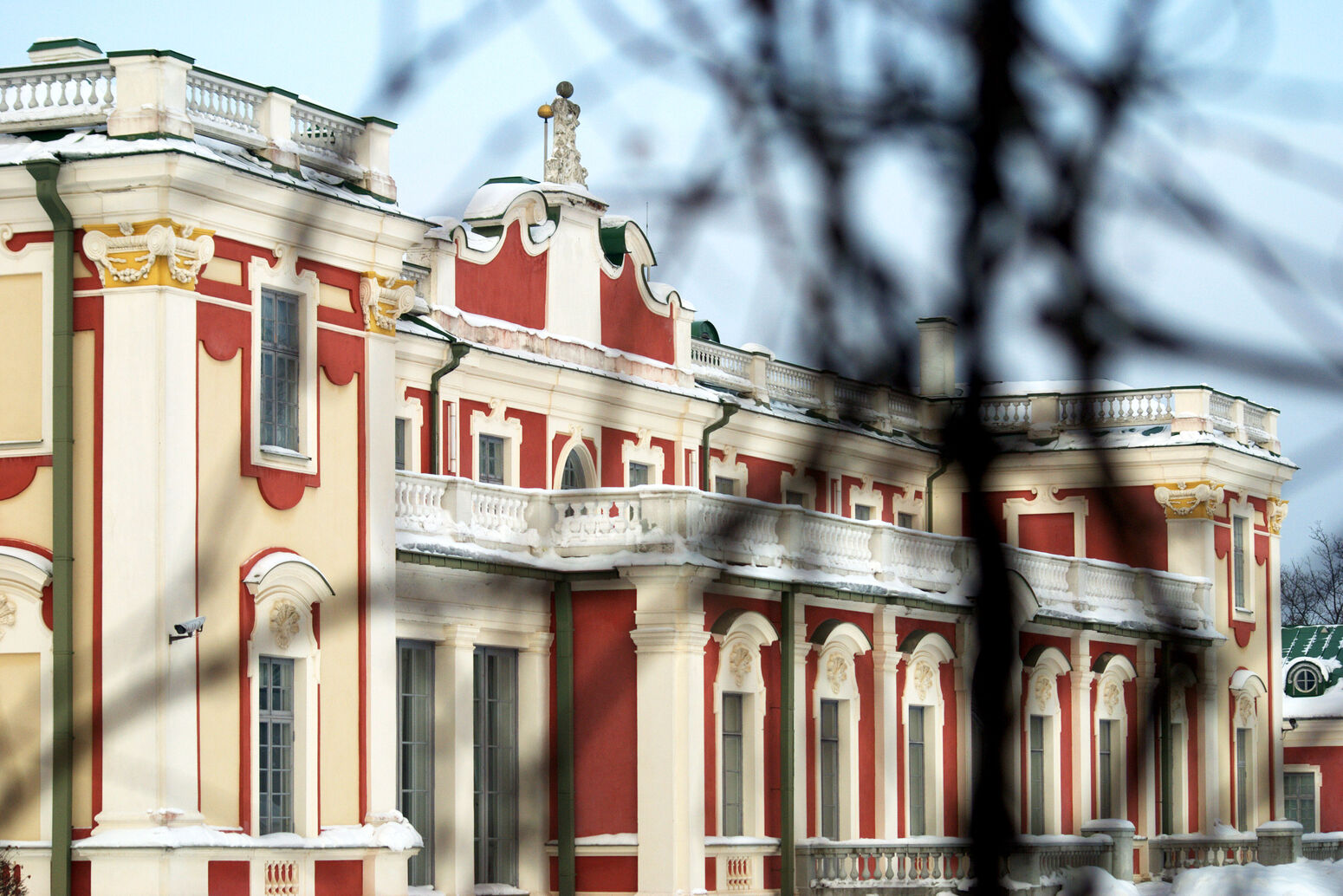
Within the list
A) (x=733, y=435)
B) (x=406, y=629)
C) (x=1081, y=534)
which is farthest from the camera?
(x=1081, y=534)

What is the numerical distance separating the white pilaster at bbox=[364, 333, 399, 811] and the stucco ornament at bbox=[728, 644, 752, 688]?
18.8 ft

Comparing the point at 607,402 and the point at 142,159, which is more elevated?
the point at 142,159

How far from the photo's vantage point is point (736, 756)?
2684cm

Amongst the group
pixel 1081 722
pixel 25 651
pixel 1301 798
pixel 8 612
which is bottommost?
pixel 1301 798

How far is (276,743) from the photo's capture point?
20.6m

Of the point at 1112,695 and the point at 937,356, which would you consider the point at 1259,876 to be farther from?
the point at 937,356

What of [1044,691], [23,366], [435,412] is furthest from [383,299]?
[1044,691]

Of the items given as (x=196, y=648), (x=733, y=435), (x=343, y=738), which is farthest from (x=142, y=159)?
(x=733, y=435)

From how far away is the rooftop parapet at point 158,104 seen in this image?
19609 millimetres

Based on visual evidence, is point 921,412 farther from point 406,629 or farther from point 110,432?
point 406,629

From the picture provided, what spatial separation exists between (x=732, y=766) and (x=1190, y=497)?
1439 cm

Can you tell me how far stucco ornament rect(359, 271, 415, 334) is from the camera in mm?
21609

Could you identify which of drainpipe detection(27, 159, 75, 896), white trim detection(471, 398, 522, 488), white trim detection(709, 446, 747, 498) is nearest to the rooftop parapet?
drainpipe detection(27, 159, 75, 896)

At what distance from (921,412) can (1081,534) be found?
122 feet
